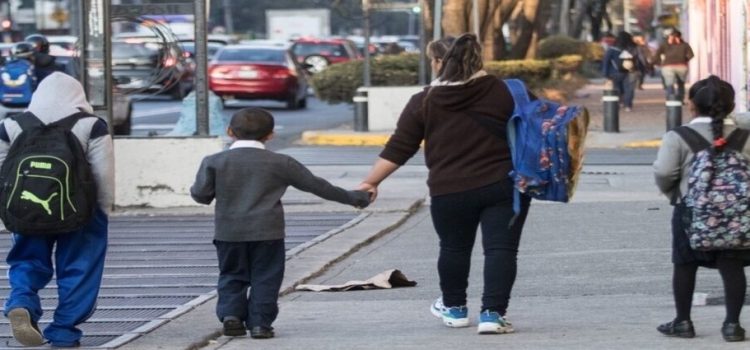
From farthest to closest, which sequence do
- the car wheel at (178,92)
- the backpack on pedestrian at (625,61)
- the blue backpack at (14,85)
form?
the car wheel at (178,92) → the backpack on pedestrian at (625,61) → the blue backpack at (14,85)

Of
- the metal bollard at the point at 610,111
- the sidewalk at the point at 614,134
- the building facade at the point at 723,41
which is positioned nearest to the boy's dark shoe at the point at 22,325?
the building facade at the point at 723,41

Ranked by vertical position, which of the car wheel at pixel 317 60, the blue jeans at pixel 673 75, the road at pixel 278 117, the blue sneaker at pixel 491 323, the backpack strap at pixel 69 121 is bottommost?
the road at pixel 278 117

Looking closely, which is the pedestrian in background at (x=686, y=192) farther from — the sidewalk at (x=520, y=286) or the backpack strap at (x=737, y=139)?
the sidewalk at (x=520, y=286)

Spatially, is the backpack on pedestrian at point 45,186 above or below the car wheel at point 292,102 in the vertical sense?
above

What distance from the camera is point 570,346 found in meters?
7.98

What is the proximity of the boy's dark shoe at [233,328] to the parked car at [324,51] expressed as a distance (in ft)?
133

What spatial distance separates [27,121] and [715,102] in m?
3.41

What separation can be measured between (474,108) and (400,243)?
4966 mm

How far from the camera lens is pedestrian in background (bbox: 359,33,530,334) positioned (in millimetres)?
8328

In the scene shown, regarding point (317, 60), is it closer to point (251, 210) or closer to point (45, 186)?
point (251, 210)

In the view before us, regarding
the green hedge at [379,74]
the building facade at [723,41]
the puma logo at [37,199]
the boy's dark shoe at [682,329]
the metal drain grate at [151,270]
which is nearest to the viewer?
the puma logo at [37,199]

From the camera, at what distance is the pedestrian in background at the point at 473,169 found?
27.3 feet

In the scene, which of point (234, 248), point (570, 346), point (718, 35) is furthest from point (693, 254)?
point (718, 35)

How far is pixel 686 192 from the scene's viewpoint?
26.2ft
